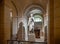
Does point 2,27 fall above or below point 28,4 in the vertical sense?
below

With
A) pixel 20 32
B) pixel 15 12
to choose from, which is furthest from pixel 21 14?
pixel 20 32

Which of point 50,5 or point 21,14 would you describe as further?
point 21,14

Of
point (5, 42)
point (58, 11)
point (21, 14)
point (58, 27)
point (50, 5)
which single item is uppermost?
point (21, 14)

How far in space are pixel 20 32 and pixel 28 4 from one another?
24.6 ft

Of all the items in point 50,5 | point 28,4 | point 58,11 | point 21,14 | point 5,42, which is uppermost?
point 28,4

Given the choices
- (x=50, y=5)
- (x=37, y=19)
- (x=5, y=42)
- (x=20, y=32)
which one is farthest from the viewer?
(x=37, y=19)

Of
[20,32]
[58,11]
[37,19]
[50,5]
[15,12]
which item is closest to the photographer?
[58,11]

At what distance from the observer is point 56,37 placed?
371 centimetres

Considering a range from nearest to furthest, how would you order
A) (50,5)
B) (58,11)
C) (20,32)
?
1. (58,11)
2. (50,5)
3. (20,32)

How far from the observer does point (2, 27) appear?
554 centimetres

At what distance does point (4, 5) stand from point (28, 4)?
10644 mm

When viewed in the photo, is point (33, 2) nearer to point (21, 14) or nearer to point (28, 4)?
point (28, 4)

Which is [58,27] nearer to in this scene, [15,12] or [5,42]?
[5,42]

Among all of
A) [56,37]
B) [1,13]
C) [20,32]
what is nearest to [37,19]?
[20,32]
